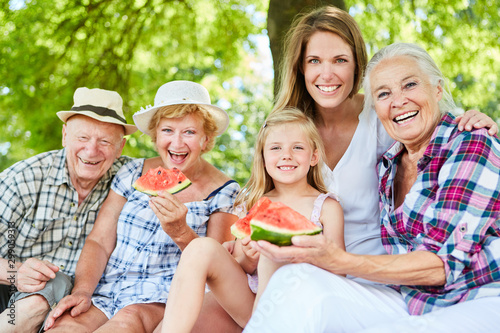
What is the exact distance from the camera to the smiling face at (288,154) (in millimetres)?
3713

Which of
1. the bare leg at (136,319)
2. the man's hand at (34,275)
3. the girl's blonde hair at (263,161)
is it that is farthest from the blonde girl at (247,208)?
the man's hand at (34,275)

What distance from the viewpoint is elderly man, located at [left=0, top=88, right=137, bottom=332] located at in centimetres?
418

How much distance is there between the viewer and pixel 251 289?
11.2 ft

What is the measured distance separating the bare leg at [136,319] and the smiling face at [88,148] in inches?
48.6

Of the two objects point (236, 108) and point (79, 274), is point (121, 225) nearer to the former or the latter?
point (79, 274)

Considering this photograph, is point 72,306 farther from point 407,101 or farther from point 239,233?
point 407,101

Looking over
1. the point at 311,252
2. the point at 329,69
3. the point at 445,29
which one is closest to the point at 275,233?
the point at 311,252

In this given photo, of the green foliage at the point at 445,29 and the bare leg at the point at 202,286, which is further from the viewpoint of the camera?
the green foliage at the point at 445,29

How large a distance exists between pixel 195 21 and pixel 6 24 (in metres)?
3.27

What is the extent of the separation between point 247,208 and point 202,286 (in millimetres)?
1067

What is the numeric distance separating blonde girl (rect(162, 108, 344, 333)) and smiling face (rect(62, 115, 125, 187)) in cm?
123

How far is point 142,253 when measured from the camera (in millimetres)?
4117

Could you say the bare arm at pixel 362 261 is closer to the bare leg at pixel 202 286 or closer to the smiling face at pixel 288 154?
the bare leg at pixel 202 286

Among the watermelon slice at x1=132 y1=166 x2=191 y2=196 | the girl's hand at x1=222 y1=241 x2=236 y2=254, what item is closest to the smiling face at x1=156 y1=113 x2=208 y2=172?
the watermelon slice at x1=132 y1=166 x2=191 y2=196
